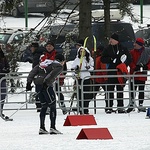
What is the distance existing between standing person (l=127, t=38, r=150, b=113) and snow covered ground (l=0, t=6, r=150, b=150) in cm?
34

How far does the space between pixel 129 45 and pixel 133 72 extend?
10.5 m

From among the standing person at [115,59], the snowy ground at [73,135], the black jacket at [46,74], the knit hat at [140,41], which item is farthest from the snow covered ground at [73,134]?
the knit hat at [140,41]

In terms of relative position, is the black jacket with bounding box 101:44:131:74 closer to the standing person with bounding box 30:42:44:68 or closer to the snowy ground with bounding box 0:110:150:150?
the snowy ground with bounding box 0:110:150:150

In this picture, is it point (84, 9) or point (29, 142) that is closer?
point (29, 142)

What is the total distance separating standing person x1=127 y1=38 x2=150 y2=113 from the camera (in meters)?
18.0

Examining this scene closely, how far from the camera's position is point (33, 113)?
1872 centimetres

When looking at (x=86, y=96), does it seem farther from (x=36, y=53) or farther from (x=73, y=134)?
(x=73, y=134)

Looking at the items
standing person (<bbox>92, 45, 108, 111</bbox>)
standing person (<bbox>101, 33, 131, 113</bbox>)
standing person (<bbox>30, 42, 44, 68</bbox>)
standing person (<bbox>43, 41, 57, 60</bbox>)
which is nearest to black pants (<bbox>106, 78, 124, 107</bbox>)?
standing person (<bbox>101, 33, 131, 113</bbox>)

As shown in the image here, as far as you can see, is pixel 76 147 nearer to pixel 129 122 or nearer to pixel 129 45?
pixel 129 122

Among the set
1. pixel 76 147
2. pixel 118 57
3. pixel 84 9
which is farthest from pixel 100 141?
pixel 84 9

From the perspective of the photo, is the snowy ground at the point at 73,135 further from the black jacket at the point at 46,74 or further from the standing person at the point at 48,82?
the black jacket at the point at 46,74

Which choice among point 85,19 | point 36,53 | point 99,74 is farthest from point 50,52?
point 85,19

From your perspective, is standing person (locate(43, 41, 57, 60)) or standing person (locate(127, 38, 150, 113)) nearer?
standing person (locate(43, 41, 57, 60))

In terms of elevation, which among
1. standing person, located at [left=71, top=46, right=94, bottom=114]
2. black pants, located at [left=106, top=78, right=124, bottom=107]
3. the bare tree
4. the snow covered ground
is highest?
the bare tree
